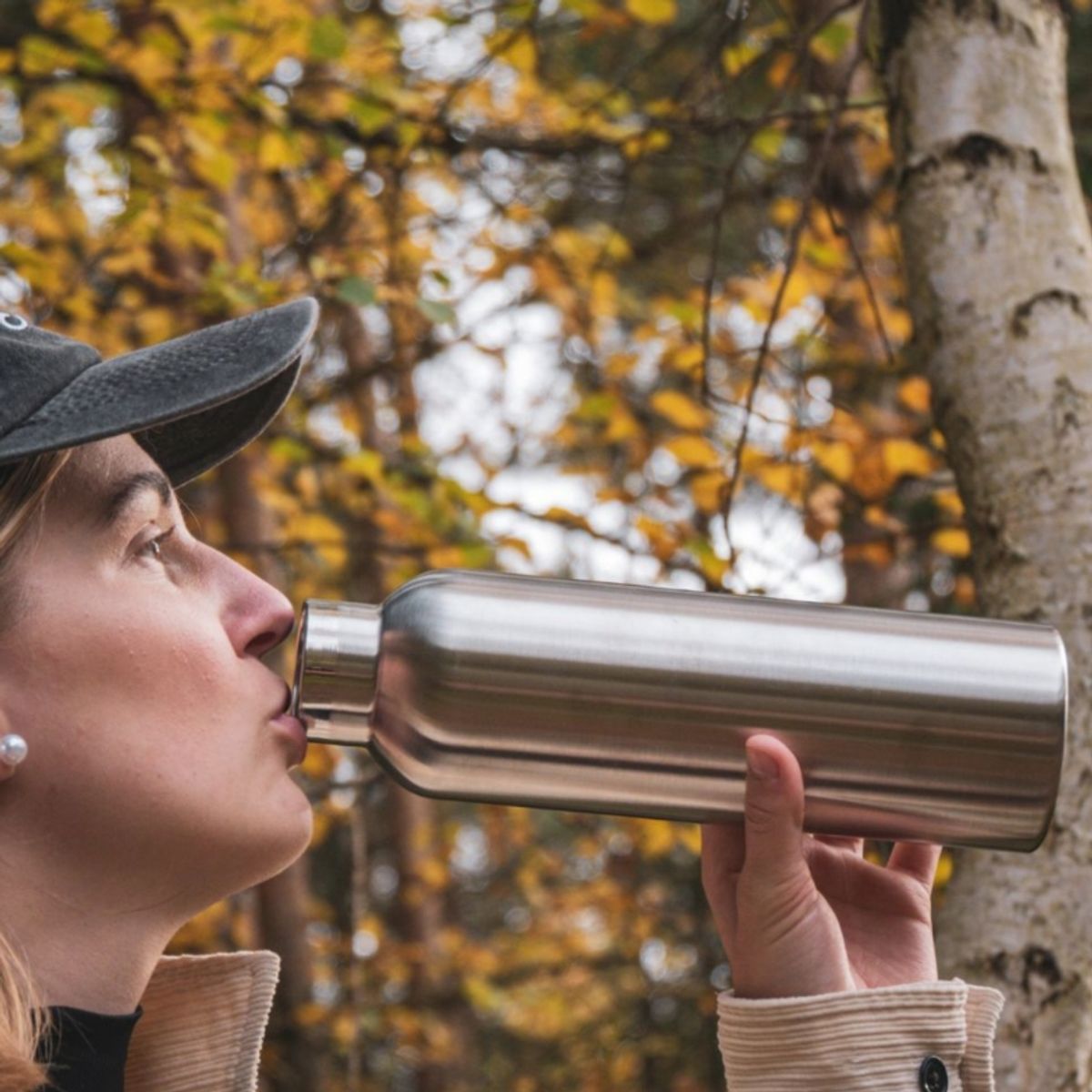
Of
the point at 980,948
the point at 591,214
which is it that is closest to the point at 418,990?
the point at 591,214

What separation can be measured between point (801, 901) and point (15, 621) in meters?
0.82

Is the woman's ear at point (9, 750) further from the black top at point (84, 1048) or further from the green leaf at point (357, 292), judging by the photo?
the green leaf at point (357, 292)

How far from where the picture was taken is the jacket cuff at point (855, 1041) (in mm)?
1474

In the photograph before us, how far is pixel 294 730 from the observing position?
148 cm

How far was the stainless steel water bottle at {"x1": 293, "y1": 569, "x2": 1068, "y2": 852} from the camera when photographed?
1383 mm

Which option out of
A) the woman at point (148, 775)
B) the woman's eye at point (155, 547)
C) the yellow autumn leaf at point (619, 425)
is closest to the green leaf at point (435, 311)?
the yellow autumn leaf at point (619, 425)

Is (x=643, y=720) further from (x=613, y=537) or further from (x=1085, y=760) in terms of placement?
(x=613, y=537)

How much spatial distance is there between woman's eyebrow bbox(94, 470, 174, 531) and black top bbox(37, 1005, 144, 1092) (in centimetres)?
47

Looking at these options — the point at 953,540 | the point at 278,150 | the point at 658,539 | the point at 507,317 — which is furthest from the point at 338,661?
the point at 507,317

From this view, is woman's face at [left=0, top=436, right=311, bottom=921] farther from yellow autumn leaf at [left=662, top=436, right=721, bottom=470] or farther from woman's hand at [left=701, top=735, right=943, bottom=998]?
yellow autumn leaf at [left=662, top=436, right=721, bottom=470]

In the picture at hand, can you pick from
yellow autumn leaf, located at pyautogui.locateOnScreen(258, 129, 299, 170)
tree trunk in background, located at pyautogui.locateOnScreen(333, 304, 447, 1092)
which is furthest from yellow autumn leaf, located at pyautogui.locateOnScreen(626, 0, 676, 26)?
tree trunk in background, located at pyautogui.locateOnScreen(333, 304, 447, 1092)

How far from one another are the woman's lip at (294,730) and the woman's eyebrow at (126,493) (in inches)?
10.2

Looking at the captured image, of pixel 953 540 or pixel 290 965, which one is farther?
pixel 290 965

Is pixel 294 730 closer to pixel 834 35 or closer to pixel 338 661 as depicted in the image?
pixel 338 661
